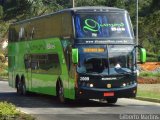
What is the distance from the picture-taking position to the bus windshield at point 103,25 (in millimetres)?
21641

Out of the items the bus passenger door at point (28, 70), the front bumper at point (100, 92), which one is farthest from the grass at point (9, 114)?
the bus passenger door at point (28, 70)

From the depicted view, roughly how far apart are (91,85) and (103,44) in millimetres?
1642

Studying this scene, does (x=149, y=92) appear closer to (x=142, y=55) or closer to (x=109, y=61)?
(x=142, y=55)

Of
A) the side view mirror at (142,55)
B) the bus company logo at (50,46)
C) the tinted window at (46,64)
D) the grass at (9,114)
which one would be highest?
the bus company logo at (50,46)

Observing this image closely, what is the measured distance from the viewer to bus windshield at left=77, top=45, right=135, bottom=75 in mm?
21484

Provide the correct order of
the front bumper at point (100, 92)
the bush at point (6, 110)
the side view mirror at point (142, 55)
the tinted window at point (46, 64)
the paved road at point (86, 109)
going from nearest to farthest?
the bush at point (6, 110) → the paved road at point (86, 109) → the front bumper at point (100, 92) → the side view mirror at point (142, 55) → the tinted window at point (46, 64)

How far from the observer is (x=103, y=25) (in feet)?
72.0

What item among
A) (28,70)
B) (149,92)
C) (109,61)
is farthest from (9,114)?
(149,92)

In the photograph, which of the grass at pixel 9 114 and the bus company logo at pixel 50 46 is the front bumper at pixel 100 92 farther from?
the grass at pixel 9 114

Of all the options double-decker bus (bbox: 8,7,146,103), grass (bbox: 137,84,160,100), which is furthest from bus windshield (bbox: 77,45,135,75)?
grass (bbox: 137,84,160,100)

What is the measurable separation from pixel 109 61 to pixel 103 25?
1448 millimetres

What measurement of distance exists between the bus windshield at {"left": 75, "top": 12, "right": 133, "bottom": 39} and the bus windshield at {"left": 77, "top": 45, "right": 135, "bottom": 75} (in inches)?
23.6

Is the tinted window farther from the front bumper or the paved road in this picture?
the front bumper

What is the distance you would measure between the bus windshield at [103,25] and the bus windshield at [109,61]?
60cm
